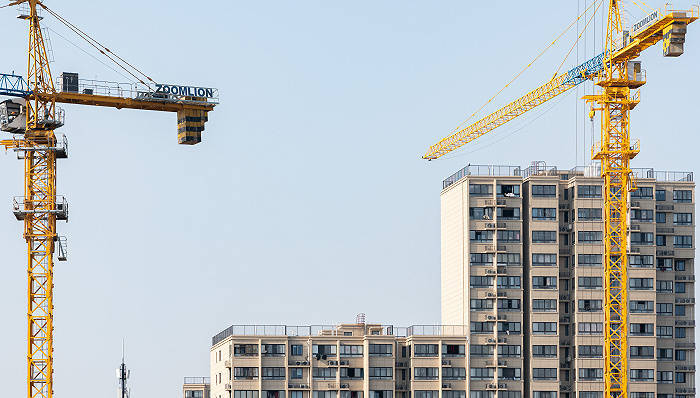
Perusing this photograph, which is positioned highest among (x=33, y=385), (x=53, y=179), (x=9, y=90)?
(x=9, y=90)

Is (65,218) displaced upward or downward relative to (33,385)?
upward

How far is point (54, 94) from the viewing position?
187250mm

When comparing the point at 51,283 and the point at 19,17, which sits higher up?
the point at 19,17

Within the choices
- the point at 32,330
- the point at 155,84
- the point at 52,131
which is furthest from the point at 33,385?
the point at 155,84

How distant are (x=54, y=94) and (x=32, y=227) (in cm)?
1770

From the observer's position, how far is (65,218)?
599 ft

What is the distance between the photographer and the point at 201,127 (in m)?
200

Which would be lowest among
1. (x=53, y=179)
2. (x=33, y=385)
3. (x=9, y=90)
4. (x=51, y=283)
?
(x=33, y=385)

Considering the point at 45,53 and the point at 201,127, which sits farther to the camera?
the point at 201,127

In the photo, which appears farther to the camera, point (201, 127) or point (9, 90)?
point (201, 127)

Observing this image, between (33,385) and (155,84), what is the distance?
145ft

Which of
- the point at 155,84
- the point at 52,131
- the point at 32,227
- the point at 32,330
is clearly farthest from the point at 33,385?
the point at 155,84

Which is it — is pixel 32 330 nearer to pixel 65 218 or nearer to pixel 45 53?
pixel 65 218

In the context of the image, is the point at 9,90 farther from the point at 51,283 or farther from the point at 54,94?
the point at 51,283
